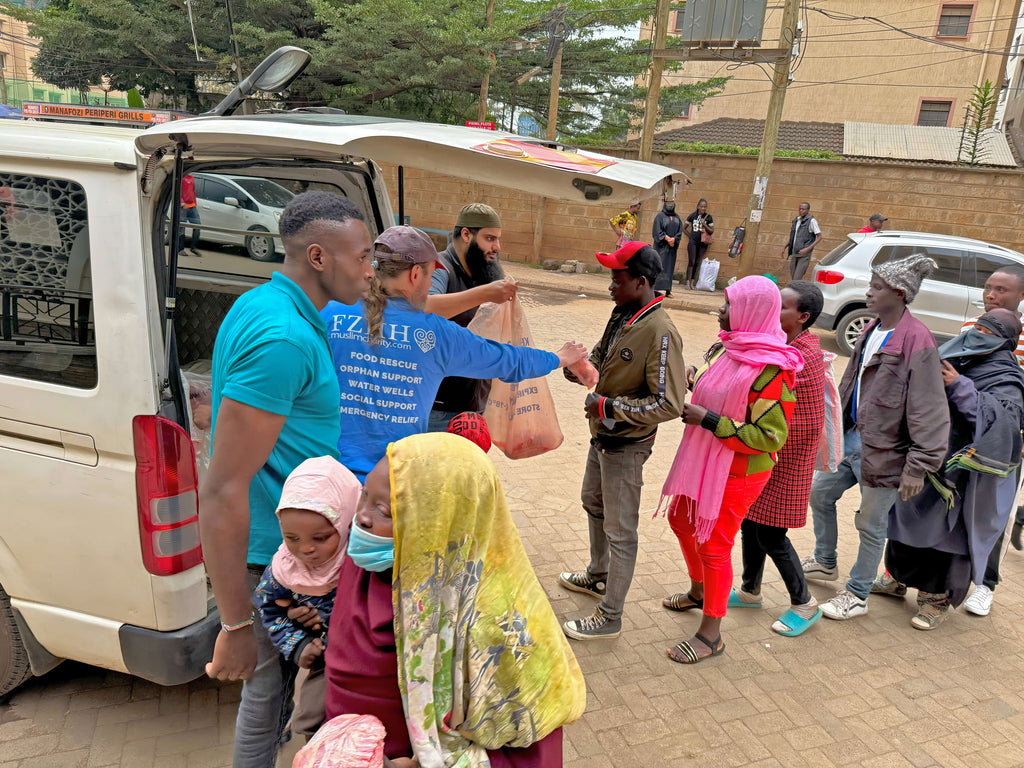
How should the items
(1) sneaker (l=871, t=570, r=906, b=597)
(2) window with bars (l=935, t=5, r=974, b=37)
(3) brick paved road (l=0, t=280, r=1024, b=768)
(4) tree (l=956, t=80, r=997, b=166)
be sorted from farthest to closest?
(2) window with bars (l=935, t=5, r=974, b=37) < (4) tree (l=956, t=80, r=997, b=166) < (1) sneaker (l=871, t=570, r=906, b=597) < (3) brick paved road (l=0, t=280, r=1024, b=768)

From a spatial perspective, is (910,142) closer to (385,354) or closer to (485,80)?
(485,80)

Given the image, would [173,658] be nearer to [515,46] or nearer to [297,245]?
[297,245]

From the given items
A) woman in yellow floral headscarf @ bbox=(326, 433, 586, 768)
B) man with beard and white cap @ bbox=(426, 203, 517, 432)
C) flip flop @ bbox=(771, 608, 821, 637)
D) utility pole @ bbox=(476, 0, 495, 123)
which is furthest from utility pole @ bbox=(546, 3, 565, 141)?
woman in yellow floral headscarf @ bbox=(326, 433, 586, 768)

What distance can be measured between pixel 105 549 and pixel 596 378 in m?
1.92

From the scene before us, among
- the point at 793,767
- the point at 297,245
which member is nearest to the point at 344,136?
the point at 297,245

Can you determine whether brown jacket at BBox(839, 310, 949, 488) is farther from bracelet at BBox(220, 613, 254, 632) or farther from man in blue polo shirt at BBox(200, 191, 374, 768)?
bracelet at BBox(220, 613, 254, 632)

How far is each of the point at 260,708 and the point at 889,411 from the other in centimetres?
303

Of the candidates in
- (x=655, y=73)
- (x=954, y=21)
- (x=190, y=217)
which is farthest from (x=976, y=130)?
(x=190, y=217)

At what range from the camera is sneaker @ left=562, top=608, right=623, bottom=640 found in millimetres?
3416

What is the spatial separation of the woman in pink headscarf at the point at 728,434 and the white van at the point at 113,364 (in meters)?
1.03

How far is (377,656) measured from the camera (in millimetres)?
1489

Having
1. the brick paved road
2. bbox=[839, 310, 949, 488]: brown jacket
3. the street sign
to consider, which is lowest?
the brick paved road

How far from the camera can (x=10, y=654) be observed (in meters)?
2.51

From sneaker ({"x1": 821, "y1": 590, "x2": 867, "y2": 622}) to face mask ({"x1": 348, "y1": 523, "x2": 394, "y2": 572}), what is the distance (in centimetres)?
315
